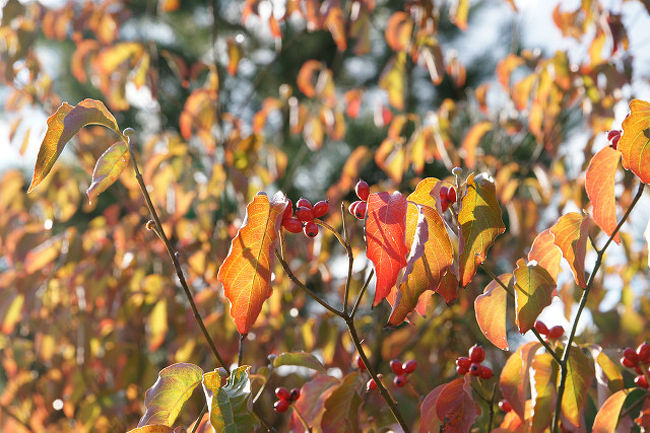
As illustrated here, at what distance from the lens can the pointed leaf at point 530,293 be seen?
3.33ft

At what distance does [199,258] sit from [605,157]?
195cm

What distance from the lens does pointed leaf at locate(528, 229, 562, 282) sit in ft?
3.80

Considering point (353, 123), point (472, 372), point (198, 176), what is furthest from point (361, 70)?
point (472, 372)

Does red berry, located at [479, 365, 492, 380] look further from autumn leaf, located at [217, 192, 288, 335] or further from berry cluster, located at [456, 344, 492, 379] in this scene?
autumn leaf, located at [217, 192, 288, 335]

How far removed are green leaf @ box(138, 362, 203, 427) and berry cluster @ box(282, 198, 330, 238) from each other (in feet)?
0.82

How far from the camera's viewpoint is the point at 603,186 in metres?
1.06

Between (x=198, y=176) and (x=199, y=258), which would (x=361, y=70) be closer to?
(x=198, y=176)

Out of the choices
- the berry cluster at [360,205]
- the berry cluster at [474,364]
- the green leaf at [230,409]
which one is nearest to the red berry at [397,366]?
the berry cluster at [474,364]

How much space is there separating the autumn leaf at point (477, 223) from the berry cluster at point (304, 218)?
0.21 m

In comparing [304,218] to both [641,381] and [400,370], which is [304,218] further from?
[641,381]

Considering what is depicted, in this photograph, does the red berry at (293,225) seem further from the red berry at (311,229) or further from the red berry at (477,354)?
the red berry at (477,354)

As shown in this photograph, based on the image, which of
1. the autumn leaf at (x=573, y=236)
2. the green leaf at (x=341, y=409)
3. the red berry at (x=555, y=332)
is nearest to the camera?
the autumn leaf at (x=573, y=236)

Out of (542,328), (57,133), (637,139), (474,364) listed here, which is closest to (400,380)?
(474,364)

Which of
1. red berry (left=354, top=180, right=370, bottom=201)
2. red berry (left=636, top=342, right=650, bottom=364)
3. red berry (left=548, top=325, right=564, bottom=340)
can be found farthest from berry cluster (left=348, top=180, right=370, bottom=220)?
red berry (left=636, top=342, right=650, bottom=364)
